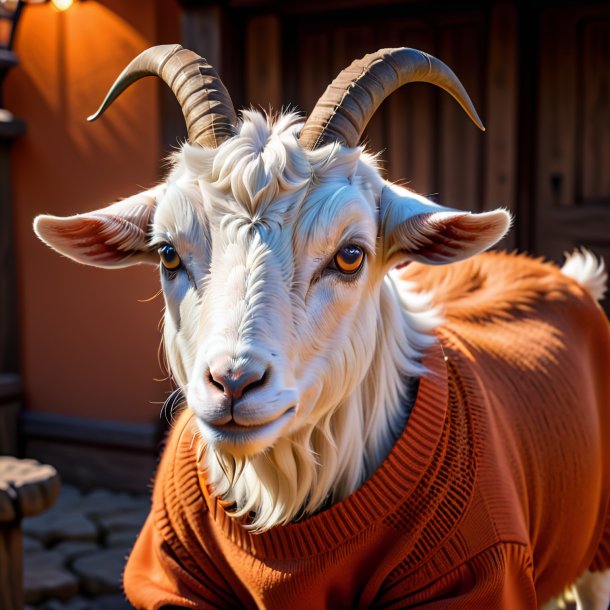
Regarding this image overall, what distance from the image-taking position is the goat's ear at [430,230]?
2035mm

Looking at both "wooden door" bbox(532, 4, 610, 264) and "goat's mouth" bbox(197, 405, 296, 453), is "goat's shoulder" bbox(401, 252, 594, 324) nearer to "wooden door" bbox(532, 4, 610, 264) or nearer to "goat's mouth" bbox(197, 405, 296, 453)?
"goat's mouth" bbox(197, 405, 296, 453)

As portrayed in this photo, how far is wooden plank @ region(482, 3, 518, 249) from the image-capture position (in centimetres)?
442

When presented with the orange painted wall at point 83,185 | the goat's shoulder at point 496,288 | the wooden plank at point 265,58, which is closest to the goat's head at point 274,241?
the goat's shoulder at point 496,288

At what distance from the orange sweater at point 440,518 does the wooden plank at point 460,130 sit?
7.00 feet

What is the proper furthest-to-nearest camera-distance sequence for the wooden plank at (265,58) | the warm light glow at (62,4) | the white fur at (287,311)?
the warm light glow at (62,4)
the wooden plank at (265,58)
the white fur at (287,311)

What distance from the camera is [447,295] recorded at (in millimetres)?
2975

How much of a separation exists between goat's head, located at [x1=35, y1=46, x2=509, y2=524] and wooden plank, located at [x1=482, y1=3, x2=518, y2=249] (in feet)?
7.85

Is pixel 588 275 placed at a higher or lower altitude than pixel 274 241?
lower

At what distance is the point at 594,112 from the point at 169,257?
310 cm

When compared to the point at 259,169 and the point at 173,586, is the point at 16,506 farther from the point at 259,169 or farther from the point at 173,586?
the point at 259,169

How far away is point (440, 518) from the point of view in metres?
2.01

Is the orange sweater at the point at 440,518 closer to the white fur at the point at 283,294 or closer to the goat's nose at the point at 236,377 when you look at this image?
the white fur at the point at 283,294

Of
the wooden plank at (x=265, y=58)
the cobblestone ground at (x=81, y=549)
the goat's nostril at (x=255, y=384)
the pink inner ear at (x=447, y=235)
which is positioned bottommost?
the cobblestone ground at (x=81, y=549)

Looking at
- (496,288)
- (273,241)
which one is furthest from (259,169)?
(496,288)
